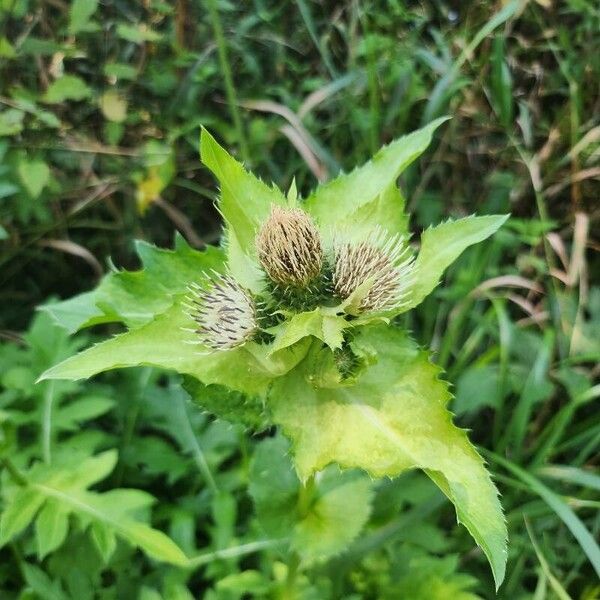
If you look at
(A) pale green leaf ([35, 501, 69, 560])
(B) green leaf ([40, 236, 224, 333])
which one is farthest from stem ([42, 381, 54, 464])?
(B) green leaf ([40, 236, 224, 333])

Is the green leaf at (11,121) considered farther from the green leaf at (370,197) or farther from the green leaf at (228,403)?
the green leaf at (228,403)

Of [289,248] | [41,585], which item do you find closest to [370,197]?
[289,248]

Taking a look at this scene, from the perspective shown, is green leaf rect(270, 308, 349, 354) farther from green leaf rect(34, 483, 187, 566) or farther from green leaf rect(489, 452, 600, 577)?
green leaf rect(489, 452, 600, 577)

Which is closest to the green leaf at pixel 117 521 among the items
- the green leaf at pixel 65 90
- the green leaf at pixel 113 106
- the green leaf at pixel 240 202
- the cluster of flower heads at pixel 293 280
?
the cluster of flower heads at pixel 293 280

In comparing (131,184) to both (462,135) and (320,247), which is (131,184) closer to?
(462,135)

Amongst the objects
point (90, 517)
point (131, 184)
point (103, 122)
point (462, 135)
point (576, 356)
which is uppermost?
point (103, 122)

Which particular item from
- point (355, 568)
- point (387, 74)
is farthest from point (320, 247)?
point (387, 74)
